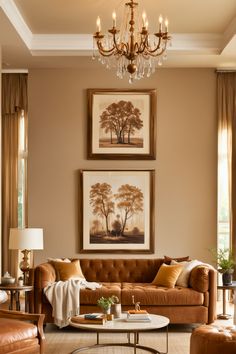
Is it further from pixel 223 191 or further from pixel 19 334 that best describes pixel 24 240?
pixel 223 191

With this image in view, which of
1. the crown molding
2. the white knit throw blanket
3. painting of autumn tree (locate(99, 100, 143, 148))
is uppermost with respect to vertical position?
the crown molding

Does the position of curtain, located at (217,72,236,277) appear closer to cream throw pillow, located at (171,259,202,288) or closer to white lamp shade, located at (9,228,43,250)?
cream throw pillow, located at (171,259,202,288)

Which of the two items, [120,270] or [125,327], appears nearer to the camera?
[125,327]

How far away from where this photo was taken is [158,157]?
1030 cm

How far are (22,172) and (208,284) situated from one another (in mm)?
4897

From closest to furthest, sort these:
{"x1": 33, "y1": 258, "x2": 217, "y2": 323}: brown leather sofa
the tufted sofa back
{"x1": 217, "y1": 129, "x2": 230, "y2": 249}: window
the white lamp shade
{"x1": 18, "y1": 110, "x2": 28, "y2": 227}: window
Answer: {"x1": 33, "y1": 258, "x2": 217, "y2": 323}: brown leather sofa < the white lamp shade < the tufted sofa back < {"x1": 217, "y1": 129, "x2": 230, "y2": 249}: window < {"x1": 18, "y1": 110, "x2": 28, "y2": 227}: window

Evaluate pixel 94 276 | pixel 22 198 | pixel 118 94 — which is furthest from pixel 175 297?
pixel 22 198

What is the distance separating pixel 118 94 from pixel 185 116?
3.62 ft

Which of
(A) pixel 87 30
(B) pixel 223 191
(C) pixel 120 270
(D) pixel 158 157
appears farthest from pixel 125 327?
(B) pixel 223 191

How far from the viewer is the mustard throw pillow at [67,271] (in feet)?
29.7

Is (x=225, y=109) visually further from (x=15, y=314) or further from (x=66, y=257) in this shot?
(x=15, y=314)

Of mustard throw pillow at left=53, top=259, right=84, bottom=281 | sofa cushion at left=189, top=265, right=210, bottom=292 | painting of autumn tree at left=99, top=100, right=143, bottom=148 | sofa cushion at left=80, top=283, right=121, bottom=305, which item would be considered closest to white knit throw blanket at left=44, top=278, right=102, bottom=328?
sofa cushion at left=80, top=283, right=121, bottom=305

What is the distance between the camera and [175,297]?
8516mm

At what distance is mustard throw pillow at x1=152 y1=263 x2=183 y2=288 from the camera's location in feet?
29.3
